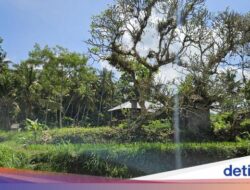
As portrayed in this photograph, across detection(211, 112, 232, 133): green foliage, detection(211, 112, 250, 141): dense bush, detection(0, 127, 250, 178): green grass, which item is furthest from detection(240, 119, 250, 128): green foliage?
detection(0, 127, 250, 178): green grass

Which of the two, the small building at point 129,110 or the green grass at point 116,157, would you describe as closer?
the green grass at point 116,157

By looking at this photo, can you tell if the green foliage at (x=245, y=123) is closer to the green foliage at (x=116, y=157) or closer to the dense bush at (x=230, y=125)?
the dense bush at (x=230, y=125)

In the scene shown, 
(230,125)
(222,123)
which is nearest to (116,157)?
(222,123)

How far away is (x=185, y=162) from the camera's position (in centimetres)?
754

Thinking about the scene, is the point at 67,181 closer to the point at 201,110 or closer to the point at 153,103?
the point at 153,103

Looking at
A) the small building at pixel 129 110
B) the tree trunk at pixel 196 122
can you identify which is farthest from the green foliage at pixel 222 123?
the small building at pixel 129 110

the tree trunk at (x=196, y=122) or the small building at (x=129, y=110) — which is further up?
the small building at (x=129, y=110)

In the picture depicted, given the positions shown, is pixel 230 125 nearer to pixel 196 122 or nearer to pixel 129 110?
pixel 196 122

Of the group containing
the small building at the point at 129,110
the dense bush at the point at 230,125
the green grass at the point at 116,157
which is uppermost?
the small building at the point at 129,110

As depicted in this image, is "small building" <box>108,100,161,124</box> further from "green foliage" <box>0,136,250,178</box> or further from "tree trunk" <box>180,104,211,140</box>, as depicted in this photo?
"green foliage" <box>0,136,250,178</box>

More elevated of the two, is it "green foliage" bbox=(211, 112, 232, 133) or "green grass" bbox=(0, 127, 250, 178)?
"green foliage" bbox=(211, 112, 232, 133)

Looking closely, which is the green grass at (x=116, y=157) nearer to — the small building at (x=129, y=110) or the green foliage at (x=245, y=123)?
the small building at (x=129, y=110)

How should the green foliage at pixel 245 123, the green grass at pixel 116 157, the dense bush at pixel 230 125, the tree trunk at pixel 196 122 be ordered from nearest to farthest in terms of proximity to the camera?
the green grass at pixel 116 157 < the tree trunk at pixel 196 122 < the dense bush at pixel 230 125 < the green foliage at pixel 245 123

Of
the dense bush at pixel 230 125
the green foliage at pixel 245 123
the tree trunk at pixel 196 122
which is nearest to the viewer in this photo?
the tree trunk at pixel 196 122
